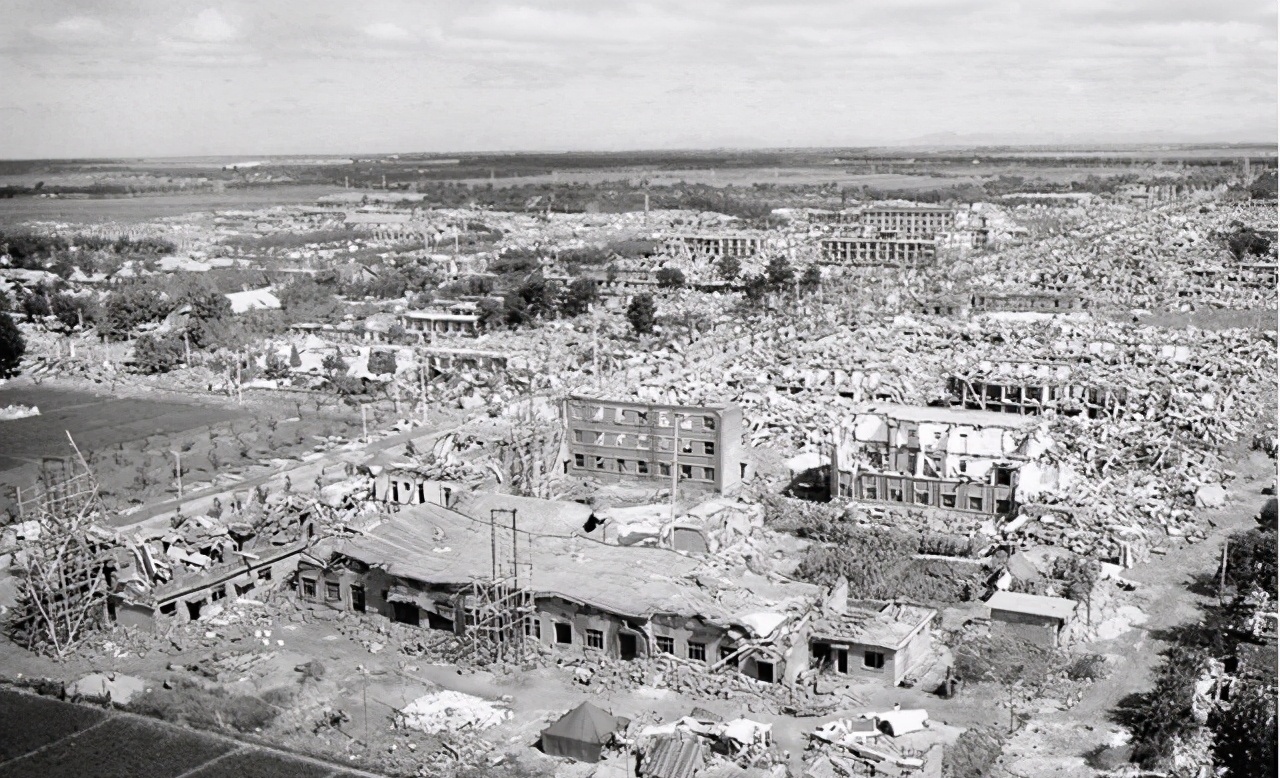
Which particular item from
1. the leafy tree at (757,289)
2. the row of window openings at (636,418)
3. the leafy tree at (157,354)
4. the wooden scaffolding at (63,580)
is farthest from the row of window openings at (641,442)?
the leafy tree at (757,289)

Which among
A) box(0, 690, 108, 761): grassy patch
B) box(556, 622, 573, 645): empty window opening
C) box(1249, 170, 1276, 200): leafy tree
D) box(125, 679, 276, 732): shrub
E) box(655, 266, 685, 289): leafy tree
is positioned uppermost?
box(1249, 170, 1276, 200): leafy tree

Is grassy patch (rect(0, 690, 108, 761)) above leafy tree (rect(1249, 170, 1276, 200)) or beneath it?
beneath

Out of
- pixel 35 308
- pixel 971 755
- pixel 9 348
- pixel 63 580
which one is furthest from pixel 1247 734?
pixel 35 308

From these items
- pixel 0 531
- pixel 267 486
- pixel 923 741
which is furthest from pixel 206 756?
pixel 267 486

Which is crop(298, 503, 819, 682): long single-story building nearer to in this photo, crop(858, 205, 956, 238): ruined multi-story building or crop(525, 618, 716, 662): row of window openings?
crop(525, 618, 716, 662): row of window openings

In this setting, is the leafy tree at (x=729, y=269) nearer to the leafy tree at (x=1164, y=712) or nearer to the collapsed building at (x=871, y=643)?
the collapsed building at (x=871, y=643)

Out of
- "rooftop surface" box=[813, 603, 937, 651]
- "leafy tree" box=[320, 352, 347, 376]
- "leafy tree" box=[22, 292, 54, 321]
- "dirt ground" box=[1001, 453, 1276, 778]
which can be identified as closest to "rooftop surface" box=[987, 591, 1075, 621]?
"dirt ground" box=[1001, 453, 1276, 778]
